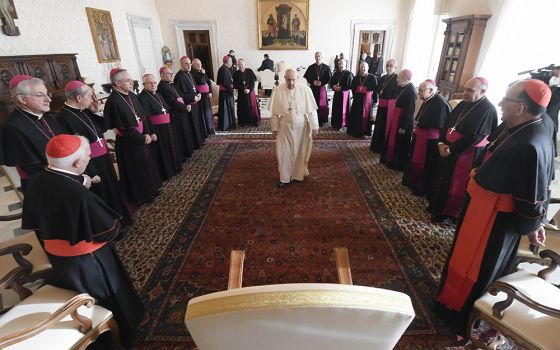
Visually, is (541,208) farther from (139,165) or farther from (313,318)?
(139,165)

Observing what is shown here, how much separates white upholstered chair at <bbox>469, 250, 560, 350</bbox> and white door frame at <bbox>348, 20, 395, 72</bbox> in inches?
445

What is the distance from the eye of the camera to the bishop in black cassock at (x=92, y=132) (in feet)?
10.3

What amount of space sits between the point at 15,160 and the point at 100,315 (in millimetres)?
1923

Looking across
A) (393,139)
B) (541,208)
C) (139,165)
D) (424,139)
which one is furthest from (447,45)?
(139,165)

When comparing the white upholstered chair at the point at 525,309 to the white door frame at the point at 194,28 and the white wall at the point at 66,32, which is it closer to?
the white wall at the point at 66,32

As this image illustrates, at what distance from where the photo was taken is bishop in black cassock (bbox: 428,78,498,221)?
3.24 metres

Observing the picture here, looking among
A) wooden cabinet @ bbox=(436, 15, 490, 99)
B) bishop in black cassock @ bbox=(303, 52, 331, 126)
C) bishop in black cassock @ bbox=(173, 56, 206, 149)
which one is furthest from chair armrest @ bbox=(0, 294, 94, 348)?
wooden cabinet @ bbox=(436, 15, 490, 99)

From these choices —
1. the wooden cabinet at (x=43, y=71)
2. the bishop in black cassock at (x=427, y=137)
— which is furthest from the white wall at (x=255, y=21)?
the bishop in black cassock at (x=427, y=137)

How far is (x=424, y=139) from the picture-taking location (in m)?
4.31

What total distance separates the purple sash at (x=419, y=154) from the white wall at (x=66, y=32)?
7455 millimetres

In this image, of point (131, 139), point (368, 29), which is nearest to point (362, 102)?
point (131, 139)

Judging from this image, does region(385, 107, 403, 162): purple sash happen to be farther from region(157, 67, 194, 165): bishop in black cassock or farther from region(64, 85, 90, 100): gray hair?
region(64, 85, 90, 100): gray hair

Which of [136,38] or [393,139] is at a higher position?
[136,38]

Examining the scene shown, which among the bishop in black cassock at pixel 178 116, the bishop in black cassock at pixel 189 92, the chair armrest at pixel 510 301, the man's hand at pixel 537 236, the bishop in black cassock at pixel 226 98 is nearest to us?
the chair armrest at pixel 510 301
